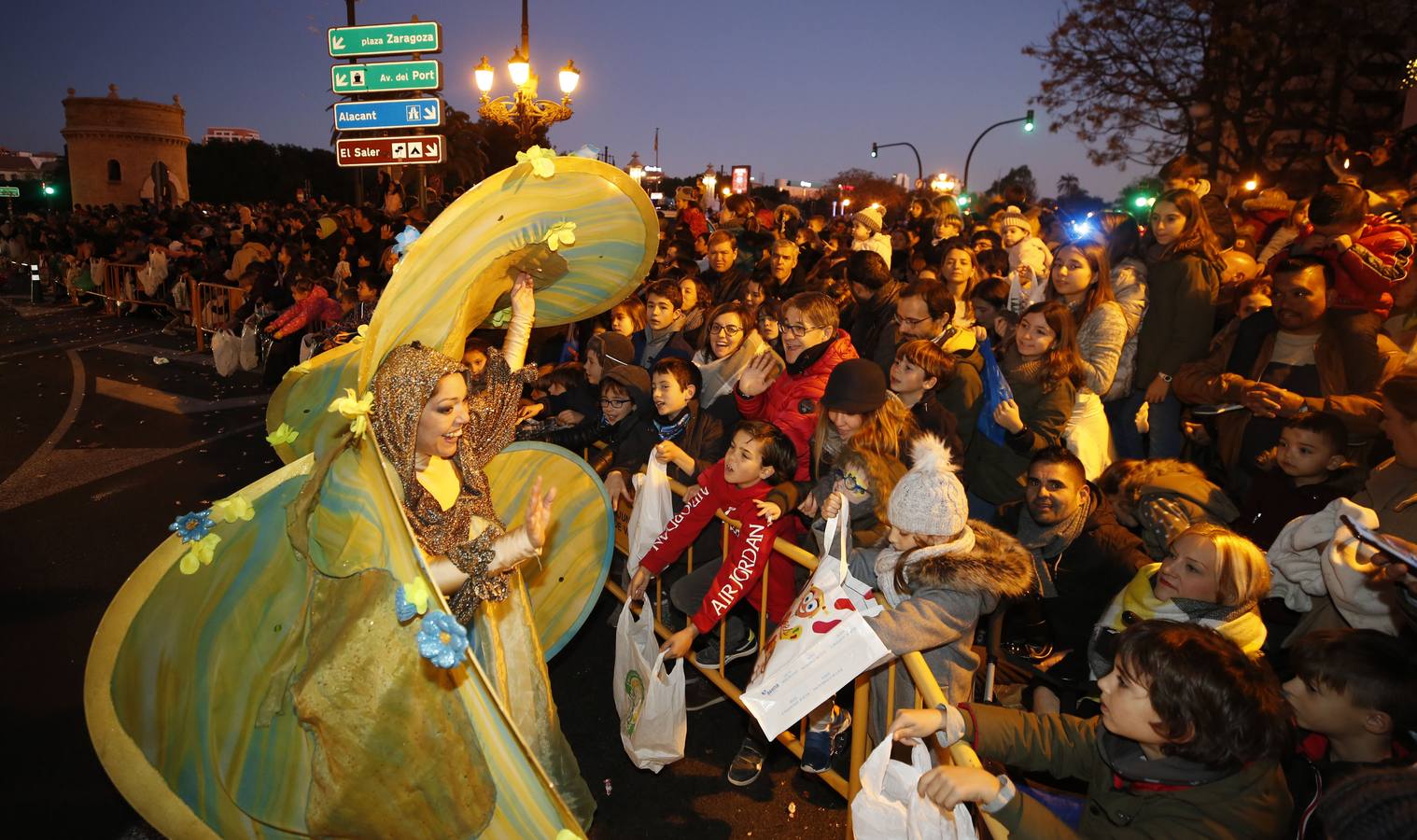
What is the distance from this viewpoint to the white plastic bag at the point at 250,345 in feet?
42.3

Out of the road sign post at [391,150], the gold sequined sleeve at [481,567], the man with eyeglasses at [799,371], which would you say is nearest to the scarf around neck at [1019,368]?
the man with eyeglasses at [799,371]

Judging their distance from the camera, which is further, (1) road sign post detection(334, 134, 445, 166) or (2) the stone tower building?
(2) the stone tower building

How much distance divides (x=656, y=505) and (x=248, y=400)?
9169 mm

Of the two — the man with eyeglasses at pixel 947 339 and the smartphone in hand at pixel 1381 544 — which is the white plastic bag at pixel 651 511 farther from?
the smartphone in hand at pixel 1381 544

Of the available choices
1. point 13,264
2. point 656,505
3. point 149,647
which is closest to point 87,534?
point 149,647

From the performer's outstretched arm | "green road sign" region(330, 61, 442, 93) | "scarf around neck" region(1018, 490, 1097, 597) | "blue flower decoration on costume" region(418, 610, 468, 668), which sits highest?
"green road sign" region(330, 61, 442, 93)

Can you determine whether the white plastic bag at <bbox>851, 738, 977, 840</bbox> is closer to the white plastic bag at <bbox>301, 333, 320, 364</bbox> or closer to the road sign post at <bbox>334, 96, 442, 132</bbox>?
the white plastic bag at <bbox>301, 333, 320, 364</bbox>

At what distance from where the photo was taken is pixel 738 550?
12.1 feet

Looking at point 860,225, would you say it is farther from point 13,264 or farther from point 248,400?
point 13,264

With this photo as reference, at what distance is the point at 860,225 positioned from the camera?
28.6 feet

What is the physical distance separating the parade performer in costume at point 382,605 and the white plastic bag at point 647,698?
1.09 ft

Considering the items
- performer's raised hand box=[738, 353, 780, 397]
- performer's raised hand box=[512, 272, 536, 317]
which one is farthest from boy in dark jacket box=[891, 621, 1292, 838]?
performer's raised hand box=[738, 353, 780, 397]

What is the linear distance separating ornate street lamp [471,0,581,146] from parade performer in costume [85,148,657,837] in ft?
39.5

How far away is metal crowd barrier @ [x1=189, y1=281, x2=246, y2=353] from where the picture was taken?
1457 centimetres
